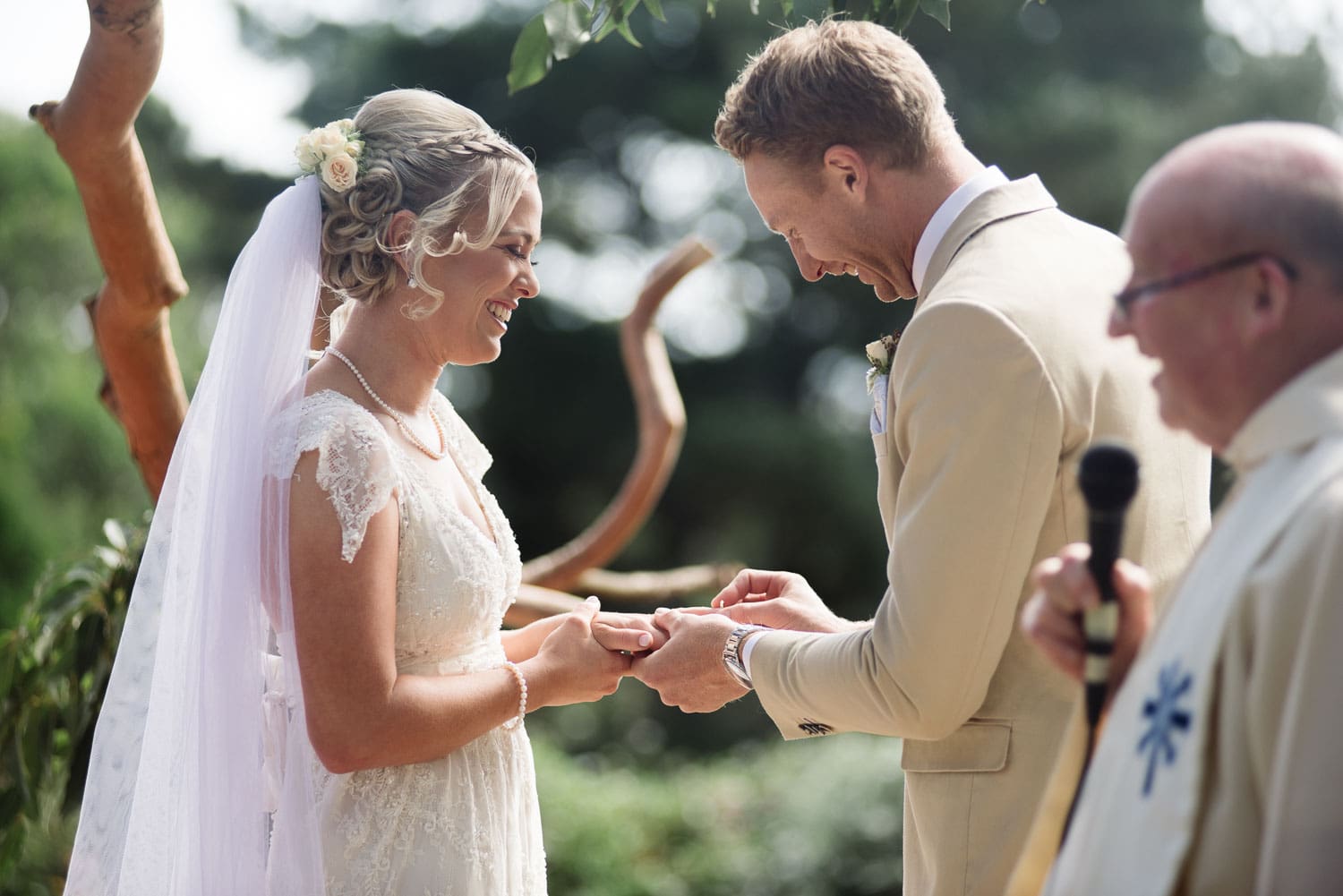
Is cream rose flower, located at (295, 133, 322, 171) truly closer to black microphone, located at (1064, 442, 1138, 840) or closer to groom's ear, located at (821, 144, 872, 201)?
groom's ear, located at (821, 144, 872, 201)

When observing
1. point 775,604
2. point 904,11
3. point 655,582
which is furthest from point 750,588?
point 655,582

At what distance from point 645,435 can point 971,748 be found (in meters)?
3.75

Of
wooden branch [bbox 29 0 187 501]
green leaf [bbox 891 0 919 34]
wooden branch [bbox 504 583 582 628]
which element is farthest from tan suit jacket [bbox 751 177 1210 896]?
wooden branch [bbox 504 583 582 628]

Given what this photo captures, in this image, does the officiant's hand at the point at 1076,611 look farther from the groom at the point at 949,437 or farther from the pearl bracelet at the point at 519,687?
the pearl bracelet at the point at 519,687

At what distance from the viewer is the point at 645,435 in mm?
6180

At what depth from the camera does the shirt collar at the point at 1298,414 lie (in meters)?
1.54

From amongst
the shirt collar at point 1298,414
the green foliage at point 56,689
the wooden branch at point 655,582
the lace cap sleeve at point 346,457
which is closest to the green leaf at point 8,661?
the green foliage at point 56,689

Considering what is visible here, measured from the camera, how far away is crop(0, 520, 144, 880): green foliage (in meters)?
4.41

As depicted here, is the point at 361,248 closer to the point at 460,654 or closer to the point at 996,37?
the point at 460,654

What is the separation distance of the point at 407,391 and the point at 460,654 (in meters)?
0.59

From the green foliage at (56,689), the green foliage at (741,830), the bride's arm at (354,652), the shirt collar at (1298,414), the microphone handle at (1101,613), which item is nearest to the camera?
the shirt collar at (1298,414)

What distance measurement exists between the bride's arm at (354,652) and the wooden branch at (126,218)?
131cm

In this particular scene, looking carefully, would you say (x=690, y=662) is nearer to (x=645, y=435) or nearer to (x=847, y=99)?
(x=847, y=99)

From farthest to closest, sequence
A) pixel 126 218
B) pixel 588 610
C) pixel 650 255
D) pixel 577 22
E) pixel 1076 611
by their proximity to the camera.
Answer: pixel 650 255
pixel 126 218
pixel 577 22
pixel 588 610
pixel 1076 611
